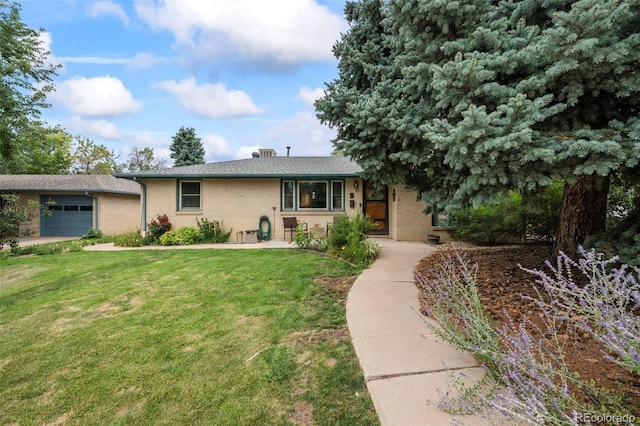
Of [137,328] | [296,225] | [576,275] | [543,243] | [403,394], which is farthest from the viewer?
[296,225]

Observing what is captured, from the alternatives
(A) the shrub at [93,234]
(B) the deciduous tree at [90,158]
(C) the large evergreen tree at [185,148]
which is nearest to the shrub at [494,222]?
(A) the shrub at [93,234]

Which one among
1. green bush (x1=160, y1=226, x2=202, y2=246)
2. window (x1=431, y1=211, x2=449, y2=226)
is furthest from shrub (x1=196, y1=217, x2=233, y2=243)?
window (x1=431, y1=211, x2=449, y2=226)

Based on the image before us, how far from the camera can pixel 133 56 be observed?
1018cm

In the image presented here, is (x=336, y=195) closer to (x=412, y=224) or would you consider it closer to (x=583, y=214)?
(x=412, y=224)

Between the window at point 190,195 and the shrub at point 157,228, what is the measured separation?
0.83m

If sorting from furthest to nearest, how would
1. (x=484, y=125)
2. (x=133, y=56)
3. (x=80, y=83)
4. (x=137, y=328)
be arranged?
1. (x=80, y=83)
2. (x=133, y=56)
3. (x=137, y=328)
4. (x=484, y=125)

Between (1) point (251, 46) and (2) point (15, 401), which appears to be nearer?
(2) point (15, 401)

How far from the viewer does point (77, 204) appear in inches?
588

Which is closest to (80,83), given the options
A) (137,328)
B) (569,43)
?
(137,328)

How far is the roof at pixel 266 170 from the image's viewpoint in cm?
1084

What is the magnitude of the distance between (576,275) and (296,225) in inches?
322

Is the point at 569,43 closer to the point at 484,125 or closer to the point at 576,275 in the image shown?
the point at 484,125

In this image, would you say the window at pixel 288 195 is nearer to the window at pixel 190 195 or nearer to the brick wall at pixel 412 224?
the window at pixel 190 195

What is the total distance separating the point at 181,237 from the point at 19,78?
1217cm
